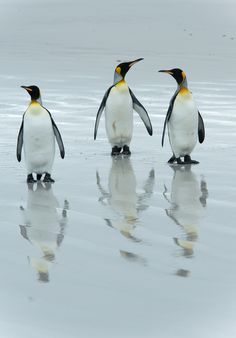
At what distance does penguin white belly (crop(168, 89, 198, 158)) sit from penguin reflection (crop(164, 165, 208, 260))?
26 cm

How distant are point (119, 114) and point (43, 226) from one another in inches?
116

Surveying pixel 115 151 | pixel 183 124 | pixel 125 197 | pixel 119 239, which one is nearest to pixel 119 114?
pixel 115 151

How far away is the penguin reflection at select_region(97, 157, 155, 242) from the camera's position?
202 inches

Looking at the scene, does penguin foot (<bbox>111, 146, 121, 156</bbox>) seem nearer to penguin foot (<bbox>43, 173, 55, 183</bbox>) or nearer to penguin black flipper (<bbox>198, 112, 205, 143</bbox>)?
penguin black flipper (<bbox>198, 112, 205, 143</bbox>)

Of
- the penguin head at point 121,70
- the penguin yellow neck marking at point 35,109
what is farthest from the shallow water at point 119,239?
the penguin head at point 121,70

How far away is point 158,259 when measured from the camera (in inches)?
173

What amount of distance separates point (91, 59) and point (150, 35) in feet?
16.7

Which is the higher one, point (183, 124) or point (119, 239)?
point (183, 124)

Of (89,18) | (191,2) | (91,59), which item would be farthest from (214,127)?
(191,2)

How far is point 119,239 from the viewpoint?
4770mm

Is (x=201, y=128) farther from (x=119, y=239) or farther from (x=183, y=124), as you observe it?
(x=119, y=239)

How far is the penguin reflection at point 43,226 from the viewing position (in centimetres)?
437

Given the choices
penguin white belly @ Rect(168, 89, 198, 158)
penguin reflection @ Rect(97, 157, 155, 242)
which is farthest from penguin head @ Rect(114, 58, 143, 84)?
penguin reflection @ Rect(97, 157, 155, 242)

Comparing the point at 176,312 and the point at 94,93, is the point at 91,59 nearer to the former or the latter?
the point at 94,93
